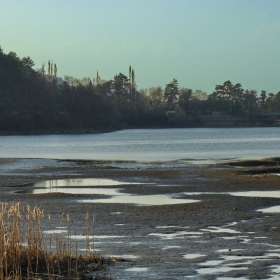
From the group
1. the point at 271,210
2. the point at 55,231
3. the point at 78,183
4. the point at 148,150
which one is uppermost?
the point at 55,231

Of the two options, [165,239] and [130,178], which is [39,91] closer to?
[130,178]

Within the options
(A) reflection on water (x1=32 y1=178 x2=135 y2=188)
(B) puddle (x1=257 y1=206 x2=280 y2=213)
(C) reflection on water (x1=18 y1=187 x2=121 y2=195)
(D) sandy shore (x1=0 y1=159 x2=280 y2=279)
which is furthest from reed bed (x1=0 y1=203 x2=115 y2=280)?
(A) reflection on water (x1=32 y1=178 x2=135 y2=188)

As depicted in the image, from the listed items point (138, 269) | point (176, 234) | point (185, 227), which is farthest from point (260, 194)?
point (138, 269)

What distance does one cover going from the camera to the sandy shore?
1260 centimetres

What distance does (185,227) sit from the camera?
17.8 meters

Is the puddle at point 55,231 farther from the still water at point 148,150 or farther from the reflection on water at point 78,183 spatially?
the still water at point 148,150

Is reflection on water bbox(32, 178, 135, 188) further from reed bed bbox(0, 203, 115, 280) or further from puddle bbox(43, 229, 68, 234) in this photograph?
reed bed bbox(0, 203, 115, 280)

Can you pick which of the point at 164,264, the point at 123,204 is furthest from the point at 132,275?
the point at 123,204

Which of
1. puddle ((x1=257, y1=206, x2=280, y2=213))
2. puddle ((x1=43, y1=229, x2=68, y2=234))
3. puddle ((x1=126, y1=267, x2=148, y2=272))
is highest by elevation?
puddle ((x1=43, y1=229, x2=68, y2=234))

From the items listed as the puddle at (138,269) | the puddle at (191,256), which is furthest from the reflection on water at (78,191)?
the puddle at (138,269)

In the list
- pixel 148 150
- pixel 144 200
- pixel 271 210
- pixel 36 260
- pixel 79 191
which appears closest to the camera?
pixel 36 260

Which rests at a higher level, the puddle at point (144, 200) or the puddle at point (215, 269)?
the puddle at point (215, 269)

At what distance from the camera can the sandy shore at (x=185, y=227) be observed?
41.3 feet

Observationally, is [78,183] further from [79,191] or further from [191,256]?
[191,256]
